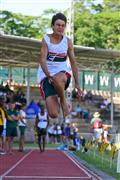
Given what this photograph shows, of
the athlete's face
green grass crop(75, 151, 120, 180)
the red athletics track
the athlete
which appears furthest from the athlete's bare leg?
green grass crop(75, 151, 120, 180)

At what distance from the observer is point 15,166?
56.0 ft

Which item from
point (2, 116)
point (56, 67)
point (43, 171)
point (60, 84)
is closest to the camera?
point (60, 84)

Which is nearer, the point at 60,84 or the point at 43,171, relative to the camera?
the point at 60,84

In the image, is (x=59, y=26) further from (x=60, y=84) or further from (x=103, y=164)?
(x=103, y=164)

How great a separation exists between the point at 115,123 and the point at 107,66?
5.03 metres

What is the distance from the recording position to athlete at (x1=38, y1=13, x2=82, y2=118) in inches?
338

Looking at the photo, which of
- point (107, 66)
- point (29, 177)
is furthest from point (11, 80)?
point (29, 177)

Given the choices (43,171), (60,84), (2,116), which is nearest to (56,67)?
(60,84)

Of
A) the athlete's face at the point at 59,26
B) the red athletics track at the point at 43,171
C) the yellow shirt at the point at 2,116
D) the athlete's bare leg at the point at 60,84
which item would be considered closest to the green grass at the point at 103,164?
the red athletics track at the point at 43,171

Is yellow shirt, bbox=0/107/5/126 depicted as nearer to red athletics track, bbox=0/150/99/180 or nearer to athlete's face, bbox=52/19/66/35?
red athletics track, bbox=0/150/99/180

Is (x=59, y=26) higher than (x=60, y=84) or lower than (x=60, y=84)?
higher

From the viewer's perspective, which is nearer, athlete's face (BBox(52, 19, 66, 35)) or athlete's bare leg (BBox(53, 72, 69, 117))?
athlete's bare leg (BBox(53, 72, 69, 117))

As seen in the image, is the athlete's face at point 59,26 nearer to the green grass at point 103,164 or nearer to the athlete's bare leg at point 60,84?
the athlete's bare leg at point 60,84

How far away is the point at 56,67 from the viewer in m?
8.76
